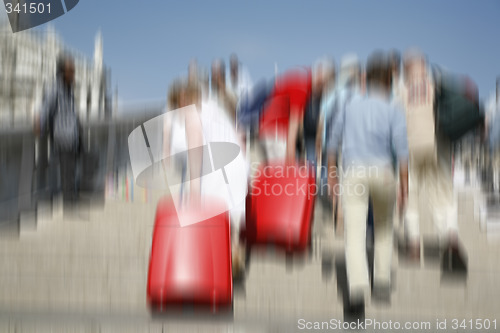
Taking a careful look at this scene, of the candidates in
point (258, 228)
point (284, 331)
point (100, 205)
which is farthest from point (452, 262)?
point (100, 205)

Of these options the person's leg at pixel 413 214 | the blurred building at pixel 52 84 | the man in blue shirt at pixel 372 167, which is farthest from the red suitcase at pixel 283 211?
the blurred building at pixel 52 84

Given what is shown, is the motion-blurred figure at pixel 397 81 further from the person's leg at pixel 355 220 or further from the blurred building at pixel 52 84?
the blurred building at pixel 52 84

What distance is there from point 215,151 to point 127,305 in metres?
1.38

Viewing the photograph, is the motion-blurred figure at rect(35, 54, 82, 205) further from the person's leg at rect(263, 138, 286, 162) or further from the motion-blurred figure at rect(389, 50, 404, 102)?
the motion-blurred figure at rect(389, 50, 404, 102)

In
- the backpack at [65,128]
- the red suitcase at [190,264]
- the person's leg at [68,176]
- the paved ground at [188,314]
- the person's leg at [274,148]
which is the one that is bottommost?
the paved ground at [188,314]

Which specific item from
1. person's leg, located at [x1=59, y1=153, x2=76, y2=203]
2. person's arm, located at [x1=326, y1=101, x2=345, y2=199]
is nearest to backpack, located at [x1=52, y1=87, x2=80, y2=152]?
person's leg, located at [x1=59, y1=153, x2=76, y2=203]

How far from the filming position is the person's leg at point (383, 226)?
386 centimetres

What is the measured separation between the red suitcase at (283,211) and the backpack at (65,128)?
316 centimetres

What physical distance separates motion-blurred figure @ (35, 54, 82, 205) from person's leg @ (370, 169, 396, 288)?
4.66 metres

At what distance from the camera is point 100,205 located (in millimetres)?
9156

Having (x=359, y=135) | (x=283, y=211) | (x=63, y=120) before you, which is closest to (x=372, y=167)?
(x=359, y=135)

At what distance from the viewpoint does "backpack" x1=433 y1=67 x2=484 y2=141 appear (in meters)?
5.06

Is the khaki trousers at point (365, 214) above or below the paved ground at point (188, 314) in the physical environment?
above

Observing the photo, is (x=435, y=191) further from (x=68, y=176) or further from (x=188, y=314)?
(x=68, y=176)
